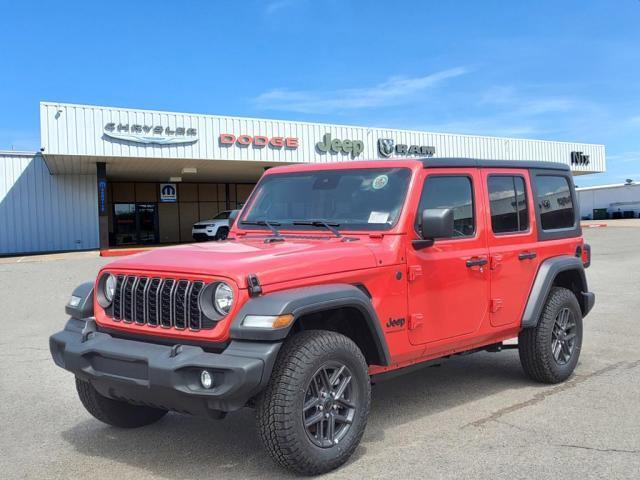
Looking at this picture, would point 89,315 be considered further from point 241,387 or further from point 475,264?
point 475,264

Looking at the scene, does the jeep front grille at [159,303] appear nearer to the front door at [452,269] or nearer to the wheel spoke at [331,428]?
the wheel spoke at [331,428]

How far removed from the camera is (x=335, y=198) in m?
4.93

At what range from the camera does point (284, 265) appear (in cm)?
381

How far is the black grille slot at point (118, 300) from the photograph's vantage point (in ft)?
13.4

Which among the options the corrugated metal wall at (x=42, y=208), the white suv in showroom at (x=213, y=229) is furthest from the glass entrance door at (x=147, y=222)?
the corrugated metal wall at (x=42, y=208)

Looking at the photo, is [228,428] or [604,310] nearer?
[228,428]

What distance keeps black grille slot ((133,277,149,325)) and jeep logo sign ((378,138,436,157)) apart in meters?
26.8

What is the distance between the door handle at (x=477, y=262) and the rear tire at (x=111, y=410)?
2.60m

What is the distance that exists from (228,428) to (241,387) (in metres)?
1.52

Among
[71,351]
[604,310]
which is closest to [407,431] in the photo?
[71,351]

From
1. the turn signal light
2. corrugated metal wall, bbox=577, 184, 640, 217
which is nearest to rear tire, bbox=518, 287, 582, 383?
the turn signal light

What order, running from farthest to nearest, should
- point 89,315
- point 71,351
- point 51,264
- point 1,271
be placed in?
point 51,264, point 1,271, point 89,315, point 71,351

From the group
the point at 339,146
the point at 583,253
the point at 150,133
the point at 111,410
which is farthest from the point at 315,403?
the point at 339,146

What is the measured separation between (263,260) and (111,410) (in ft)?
5.78
